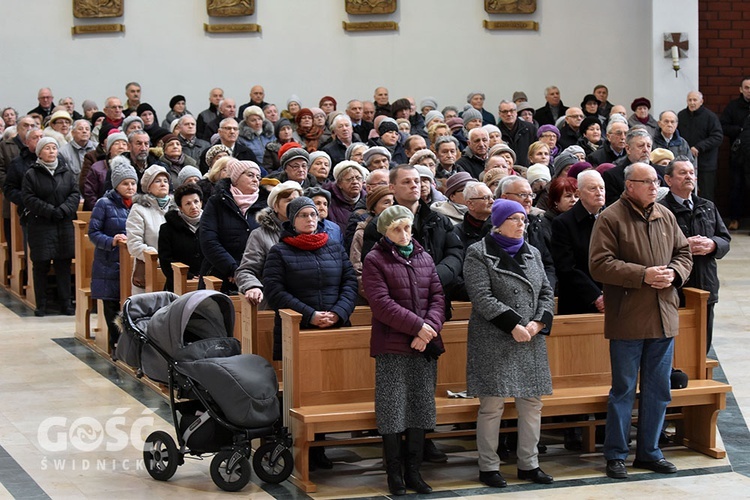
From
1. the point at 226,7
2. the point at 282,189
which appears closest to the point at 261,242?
the point at 282,189

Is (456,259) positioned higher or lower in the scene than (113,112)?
lower

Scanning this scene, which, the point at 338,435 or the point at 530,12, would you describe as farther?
the point at 530,12

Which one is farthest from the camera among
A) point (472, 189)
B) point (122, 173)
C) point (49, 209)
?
point (49, 209)

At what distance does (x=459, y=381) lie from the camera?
23.0ft

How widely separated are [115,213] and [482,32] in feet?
31.5

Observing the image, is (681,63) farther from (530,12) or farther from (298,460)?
(298,460)

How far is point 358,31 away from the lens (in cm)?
1817

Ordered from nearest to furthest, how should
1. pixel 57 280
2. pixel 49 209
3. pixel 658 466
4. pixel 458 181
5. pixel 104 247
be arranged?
1. pixel 658 466
2. pixel 458 181
3. pixel 104 247
4. pixel 49 209
5. pixel 57 280

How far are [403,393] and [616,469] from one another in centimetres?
124

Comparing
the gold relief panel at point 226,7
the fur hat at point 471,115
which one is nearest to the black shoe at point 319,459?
the fur hat at point 471,115

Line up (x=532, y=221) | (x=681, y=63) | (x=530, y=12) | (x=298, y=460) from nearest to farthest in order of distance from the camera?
(x=298, y=460) < (x=532, y=221) < (x=681, y=63) < (x=530, y=12)

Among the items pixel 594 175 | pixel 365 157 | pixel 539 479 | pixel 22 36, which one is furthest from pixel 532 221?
pixel 22 36

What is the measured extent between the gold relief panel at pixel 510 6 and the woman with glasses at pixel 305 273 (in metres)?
11.9

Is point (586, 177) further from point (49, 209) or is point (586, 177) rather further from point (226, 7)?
point (226, 7)
